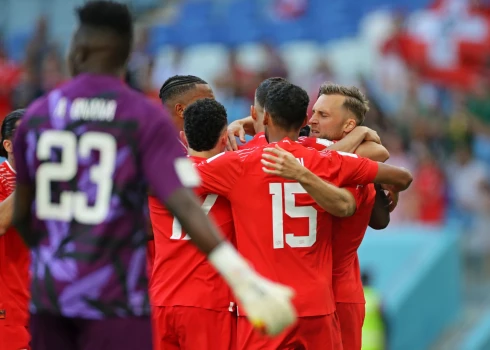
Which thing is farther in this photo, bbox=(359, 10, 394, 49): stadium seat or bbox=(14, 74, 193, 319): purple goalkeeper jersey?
bbox=(359, 10, 394, 49): stadium seat

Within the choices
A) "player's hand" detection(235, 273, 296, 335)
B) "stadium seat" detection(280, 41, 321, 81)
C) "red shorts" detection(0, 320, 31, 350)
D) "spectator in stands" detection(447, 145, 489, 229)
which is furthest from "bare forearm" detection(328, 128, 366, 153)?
"stadium seat" detection(280, 41, 321, 81)

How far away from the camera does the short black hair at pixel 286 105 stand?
213 inches

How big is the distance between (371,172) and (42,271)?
2.24 metres

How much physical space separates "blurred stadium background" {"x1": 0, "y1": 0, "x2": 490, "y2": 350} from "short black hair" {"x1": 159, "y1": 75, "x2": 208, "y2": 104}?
376 centimetres

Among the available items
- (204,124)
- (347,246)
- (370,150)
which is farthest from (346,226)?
(204,124)

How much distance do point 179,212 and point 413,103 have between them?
1198 centimetres

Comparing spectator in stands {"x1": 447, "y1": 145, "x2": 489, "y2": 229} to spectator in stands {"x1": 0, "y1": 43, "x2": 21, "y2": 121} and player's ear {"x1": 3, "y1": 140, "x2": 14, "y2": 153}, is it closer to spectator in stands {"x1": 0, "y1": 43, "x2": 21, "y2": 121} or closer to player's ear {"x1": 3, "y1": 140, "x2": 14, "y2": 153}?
spectator in stands {"x1": 0, "y1": 43, "x2": 21, "y2": 121}

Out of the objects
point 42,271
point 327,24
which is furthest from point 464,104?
point 42,271

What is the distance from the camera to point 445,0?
16.8m

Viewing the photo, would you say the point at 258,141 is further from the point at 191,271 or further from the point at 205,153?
the point at 191,271

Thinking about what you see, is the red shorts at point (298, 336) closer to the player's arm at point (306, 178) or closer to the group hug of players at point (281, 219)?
the group hug of players at point (281, 219)

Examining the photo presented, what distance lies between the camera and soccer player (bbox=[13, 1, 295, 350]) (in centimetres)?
361

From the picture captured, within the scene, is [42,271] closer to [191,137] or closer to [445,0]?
[191,137]

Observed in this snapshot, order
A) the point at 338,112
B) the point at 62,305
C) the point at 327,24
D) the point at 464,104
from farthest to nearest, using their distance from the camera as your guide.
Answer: the point at 327,24 → the point at 464,104 → the point at 338,112 → the point at 62,305
